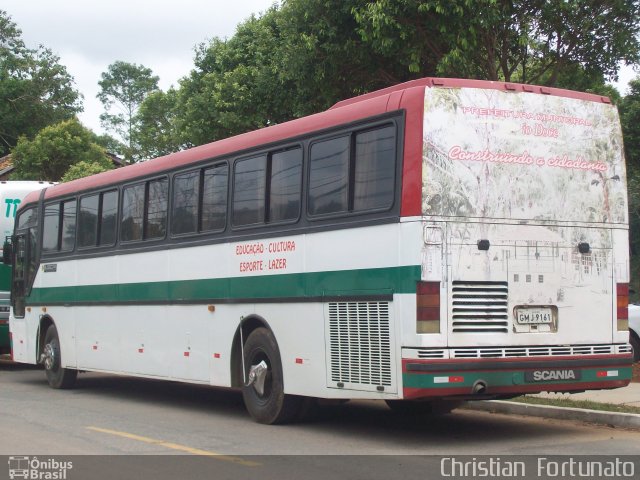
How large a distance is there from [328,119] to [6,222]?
13.4 meters

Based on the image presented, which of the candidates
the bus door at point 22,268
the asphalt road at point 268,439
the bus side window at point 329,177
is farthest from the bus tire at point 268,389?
the bus door at point 22,268

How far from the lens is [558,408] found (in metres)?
11.6

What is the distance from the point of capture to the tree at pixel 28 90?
5600 centimetres

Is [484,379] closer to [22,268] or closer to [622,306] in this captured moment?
[622,306]

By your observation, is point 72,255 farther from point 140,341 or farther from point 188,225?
point 188,225

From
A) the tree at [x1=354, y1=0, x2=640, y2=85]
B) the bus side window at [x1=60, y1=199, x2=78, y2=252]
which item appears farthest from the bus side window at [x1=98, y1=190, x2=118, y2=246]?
the tree at [x1=354, y1=0, x2=640, y2=85]

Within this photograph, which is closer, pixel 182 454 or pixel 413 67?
pixel 182 454

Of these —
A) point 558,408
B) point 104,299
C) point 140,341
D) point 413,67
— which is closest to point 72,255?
point 104,299

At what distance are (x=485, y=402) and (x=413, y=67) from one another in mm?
6445

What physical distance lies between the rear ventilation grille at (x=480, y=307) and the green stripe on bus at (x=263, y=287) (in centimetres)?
51

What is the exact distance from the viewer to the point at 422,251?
9273 millimetres

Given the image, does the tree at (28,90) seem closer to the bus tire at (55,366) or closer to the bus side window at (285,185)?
the bus tire at (55,366)

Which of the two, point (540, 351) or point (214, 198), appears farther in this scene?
point (214, 198)

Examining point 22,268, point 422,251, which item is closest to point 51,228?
point 22,268
